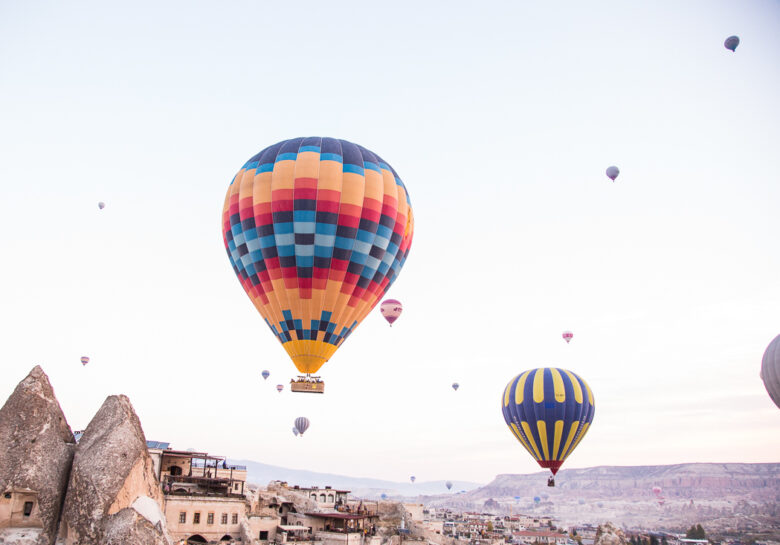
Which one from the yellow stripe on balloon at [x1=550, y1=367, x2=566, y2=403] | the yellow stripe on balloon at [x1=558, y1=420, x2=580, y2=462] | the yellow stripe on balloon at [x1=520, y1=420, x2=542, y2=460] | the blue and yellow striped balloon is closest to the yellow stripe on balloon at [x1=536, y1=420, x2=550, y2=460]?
the blue and yellow striped balloon

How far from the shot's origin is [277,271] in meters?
32.7

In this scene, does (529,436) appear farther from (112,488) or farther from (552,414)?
(112,488)

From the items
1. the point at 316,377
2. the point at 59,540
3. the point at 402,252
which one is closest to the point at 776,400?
the point at 402,252

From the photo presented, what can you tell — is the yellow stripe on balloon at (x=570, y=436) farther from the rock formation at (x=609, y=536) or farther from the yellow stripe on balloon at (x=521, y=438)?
the rock formation at (x=609, y=536)

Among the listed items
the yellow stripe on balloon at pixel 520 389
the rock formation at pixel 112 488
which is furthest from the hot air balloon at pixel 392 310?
the rock formation at pixel 112 488

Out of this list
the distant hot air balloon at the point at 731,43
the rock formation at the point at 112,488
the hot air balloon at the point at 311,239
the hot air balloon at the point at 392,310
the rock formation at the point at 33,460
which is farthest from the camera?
the hot air balloon at the point at 392,310

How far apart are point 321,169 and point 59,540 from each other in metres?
20.3

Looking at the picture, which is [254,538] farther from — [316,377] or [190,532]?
[316,377]

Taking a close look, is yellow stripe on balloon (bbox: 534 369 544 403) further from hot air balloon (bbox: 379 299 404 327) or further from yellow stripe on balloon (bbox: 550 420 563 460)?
hot air balloon (bbox: 379 299 404 327)

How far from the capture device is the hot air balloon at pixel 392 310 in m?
47.6

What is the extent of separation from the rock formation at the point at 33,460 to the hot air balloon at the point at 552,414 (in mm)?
33883

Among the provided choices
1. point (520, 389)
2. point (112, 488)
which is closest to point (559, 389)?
point (520, 389)

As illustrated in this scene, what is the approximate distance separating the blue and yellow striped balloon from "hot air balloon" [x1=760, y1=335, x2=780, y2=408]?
12.3 m

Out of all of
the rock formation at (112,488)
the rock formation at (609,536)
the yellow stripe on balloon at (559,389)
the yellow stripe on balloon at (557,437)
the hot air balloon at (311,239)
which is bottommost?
the rock formation at (609,536)
